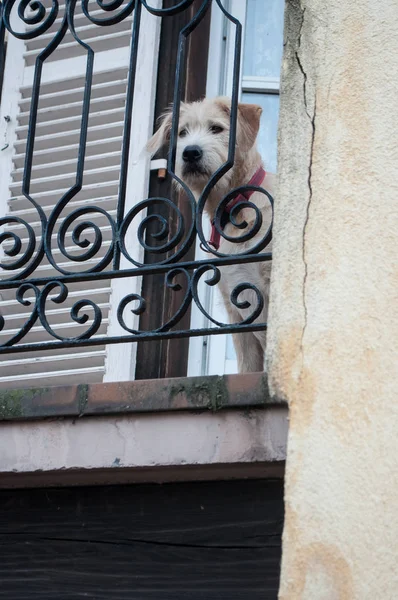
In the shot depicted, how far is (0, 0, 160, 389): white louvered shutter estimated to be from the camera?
17.3 feet

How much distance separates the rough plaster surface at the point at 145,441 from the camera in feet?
10.0

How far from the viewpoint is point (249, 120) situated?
5316mm

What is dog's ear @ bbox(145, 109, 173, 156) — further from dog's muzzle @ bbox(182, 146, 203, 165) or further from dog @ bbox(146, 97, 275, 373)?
dog's muzzle @ bbox(182, 146, 203, 165)

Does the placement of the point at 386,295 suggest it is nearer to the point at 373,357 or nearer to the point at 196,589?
the point at 373,357

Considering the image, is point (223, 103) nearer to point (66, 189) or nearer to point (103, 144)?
point (103, 144)

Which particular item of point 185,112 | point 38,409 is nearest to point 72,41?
point 185,112

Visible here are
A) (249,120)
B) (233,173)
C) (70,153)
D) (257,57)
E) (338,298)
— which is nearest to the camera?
(338,298)

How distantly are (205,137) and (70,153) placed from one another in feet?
2.13

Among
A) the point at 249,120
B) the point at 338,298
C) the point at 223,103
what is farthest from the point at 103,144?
the point at 338,298

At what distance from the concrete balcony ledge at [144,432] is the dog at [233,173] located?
5.75 feet

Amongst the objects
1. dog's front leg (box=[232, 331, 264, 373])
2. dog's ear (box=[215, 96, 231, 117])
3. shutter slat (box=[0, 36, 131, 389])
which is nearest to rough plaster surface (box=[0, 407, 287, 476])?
dog's front leg (box=[232, 331, 264, 373])

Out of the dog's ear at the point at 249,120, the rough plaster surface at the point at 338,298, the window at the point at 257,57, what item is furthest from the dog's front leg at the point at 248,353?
the rough plaster surface at the point at 338,298

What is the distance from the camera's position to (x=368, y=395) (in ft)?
8.86

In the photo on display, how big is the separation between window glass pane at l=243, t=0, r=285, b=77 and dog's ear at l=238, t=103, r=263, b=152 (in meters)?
0.57
